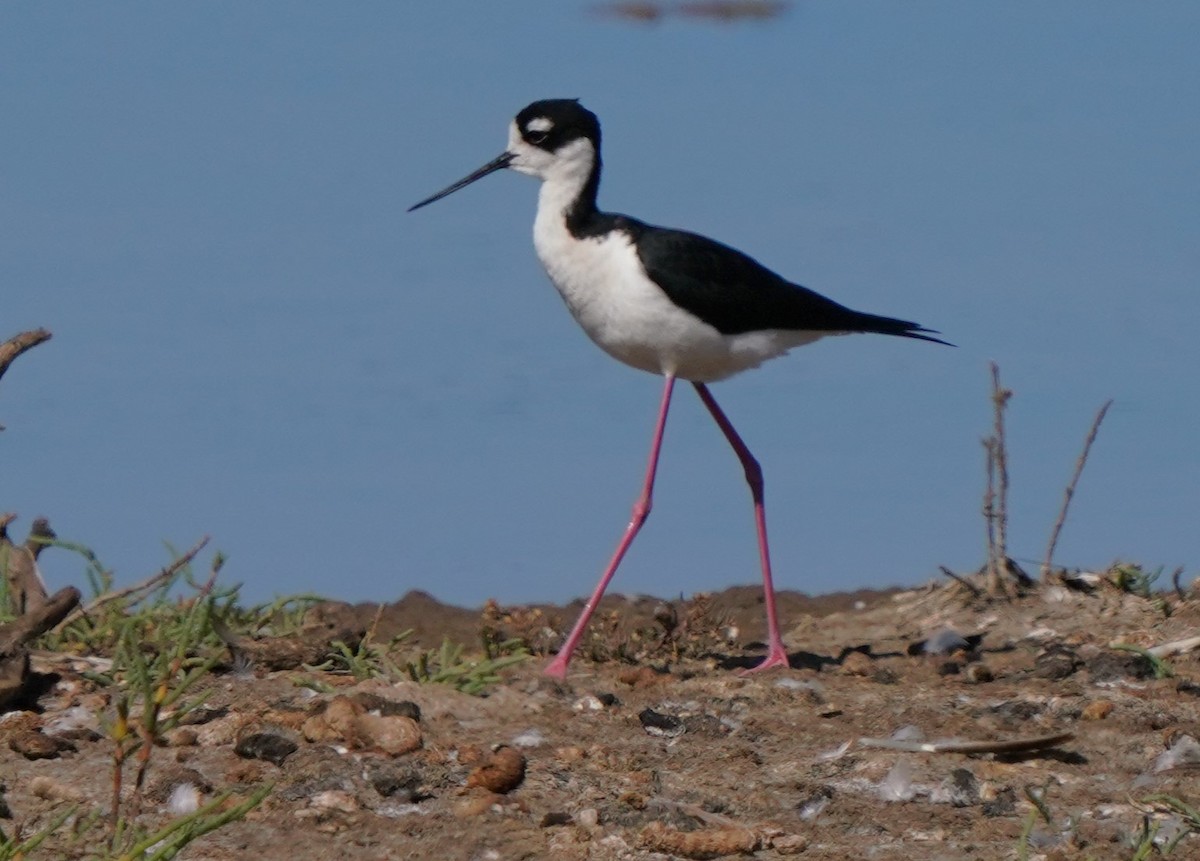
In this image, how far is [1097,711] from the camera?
20.3ft

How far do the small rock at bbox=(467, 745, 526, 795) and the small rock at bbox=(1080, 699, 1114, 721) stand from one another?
2248 mm

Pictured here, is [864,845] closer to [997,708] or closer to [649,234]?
[997,708]

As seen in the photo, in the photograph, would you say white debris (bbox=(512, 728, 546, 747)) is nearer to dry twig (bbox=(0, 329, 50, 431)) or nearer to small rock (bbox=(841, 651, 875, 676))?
small rock (bbox=(841, 651, 875, 676))

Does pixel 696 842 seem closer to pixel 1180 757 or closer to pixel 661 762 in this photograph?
pixel 661 762

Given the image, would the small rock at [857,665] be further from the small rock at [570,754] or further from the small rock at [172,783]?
the small rock at [172,783]

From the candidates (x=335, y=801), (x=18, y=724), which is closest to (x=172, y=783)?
(x=335, y=801)

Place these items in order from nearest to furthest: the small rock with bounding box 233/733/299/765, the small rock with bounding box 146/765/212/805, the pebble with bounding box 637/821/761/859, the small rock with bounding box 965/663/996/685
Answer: the pebble with bounding box 637/821/761/859 < the small rock with bounding box 146/765/212/805 < the small rock with bounding box 233/733/299/765 < the small rock with bounding box 965/663/996/685

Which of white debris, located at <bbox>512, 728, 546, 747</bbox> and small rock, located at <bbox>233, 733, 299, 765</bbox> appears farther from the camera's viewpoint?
white debris, located at <bbox>512, 728, 546, 747</bbox>

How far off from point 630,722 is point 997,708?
53.5 inches

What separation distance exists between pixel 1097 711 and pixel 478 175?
3.83 m

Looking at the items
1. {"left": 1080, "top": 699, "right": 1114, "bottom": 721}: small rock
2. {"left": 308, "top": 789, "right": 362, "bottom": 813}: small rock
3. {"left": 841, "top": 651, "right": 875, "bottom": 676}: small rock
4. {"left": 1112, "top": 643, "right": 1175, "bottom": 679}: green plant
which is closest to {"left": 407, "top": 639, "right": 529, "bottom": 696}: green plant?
{"left": 308, "top": 789, "right": 362, "bottom": 813}: small rock

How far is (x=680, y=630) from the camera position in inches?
292

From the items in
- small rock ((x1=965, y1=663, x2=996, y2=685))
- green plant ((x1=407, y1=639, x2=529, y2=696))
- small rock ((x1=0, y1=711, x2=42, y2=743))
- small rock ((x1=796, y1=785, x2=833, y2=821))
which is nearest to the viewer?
small rock ((x1=796, y1=785, x2=833, y2=821))

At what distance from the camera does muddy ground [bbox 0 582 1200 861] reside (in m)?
4.75
